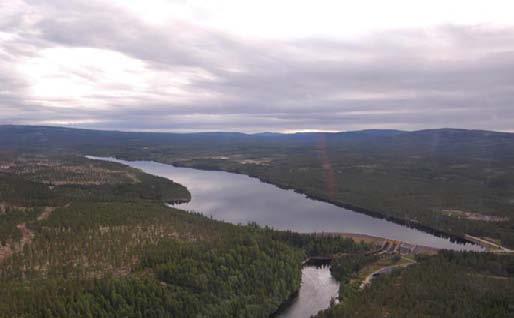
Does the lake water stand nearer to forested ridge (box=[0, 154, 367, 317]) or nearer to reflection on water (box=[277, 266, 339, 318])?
reflection on water (box=[277, 266, 339, 318])

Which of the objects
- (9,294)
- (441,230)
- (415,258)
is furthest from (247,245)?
(441,230)

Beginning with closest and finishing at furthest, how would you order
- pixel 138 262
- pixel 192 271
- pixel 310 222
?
pixel 192 271
pixel 138 262
pixel 310 222

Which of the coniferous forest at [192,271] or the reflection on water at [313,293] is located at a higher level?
the coniferous forest at [192,271]

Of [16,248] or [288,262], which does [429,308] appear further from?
[16,248]

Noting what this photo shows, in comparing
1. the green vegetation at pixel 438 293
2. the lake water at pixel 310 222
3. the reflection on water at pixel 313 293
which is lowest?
the reflection on water at pixel 313 293

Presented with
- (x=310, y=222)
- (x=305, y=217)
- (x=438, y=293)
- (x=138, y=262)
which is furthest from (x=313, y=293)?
(x=305, y=217)

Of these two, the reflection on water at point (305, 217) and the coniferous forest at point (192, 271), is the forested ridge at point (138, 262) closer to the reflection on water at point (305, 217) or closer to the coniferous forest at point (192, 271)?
the coniferous forest at point (192, 271)

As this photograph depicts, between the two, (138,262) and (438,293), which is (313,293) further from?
(138,262)

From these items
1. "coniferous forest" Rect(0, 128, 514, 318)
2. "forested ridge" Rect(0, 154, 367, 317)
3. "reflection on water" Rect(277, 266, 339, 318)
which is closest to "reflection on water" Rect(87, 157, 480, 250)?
"coniferous forest" Rect(0, 128, 514, 318)

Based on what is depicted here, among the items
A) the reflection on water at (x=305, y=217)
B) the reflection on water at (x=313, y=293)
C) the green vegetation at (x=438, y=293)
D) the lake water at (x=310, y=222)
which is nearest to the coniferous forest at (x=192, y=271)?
the green vegetation at (x=438, y=293)
